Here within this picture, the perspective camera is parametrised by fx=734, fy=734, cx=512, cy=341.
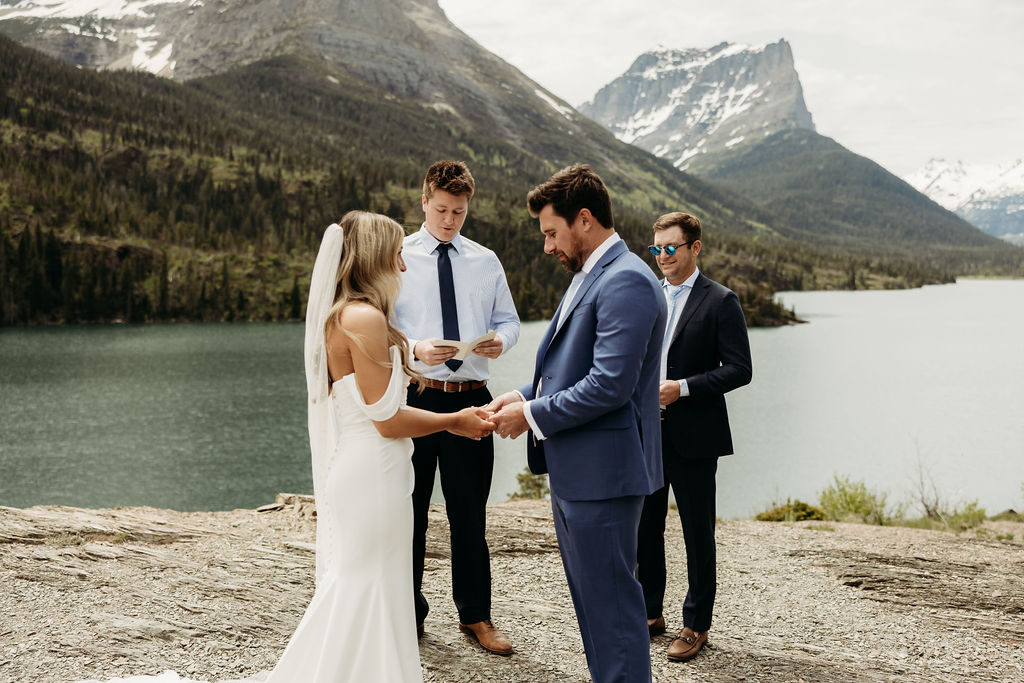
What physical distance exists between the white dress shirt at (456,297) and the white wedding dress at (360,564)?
1.08m

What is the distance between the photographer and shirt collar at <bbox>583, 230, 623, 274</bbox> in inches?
132

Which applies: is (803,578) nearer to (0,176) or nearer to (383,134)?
(0,176)

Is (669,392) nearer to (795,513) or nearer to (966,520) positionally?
(966,520)

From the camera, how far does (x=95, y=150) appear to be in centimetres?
11344

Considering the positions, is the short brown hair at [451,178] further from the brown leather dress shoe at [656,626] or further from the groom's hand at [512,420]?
the brown leather dress shoe at [656,626]

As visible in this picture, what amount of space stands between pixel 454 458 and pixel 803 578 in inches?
152

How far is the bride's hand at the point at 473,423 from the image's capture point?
375 centimetres

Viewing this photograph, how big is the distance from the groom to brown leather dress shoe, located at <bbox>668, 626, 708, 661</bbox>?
4.80ft

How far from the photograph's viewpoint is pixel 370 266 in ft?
11.3

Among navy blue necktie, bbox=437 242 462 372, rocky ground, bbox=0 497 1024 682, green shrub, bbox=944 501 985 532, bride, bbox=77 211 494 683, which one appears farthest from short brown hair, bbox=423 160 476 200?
green shrub, bbox=944 501 985 532

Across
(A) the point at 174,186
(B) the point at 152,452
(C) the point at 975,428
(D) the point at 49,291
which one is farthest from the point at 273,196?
(C) the point at 975,428

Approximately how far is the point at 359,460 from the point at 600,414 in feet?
4.02

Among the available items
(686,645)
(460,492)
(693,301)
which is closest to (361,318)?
(460,492)

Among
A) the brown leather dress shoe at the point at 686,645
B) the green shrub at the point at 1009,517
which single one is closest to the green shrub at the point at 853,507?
the green shrub at the point at 1009,517
